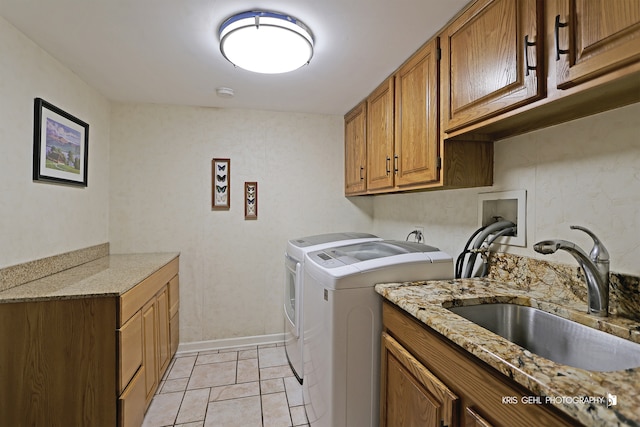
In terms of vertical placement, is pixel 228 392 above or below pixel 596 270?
below

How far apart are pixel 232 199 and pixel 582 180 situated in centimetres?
246

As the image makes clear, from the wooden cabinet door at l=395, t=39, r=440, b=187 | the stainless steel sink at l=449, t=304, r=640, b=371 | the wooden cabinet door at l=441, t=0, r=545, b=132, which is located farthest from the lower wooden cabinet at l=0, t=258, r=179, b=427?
the wooden cabinet door at l=441, t=0, r=545, b=132

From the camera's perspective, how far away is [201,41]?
1655 mm

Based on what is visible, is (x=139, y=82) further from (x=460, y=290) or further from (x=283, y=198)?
(x=460, y=290)

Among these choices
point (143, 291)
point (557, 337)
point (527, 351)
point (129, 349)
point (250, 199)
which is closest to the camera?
point (527, 351)

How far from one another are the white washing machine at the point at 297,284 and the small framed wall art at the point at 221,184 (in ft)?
2.57

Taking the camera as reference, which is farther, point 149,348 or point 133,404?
point 149,348

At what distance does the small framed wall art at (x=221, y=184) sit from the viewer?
2.80m

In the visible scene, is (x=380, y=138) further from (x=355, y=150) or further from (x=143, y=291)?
(x=143, y=291)

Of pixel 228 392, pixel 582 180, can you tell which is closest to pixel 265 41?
pixel 582 180

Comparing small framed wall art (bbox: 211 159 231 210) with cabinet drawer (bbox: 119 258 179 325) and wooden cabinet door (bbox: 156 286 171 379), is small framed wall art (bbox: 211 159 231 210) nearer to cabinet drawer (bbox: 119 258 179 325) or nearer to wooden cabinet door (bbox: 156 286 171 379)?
cabinet drawer (bbox: 119 258 179 325)

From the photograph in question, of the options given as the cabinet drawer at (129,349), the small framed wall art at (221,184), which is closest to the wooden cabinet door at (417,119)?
the small framed wall art at (221,184)

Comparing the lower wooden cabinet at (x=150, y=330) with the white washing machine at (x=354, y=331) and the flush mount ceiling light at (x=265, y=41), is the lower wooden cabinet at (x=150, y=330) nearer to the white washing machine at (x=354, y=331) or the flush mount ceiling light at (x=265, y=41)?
the white washing machine at (x=354, y=331)

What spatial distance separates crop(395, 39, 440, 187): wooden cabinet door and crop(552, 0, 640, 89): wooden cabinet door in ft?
2.13
